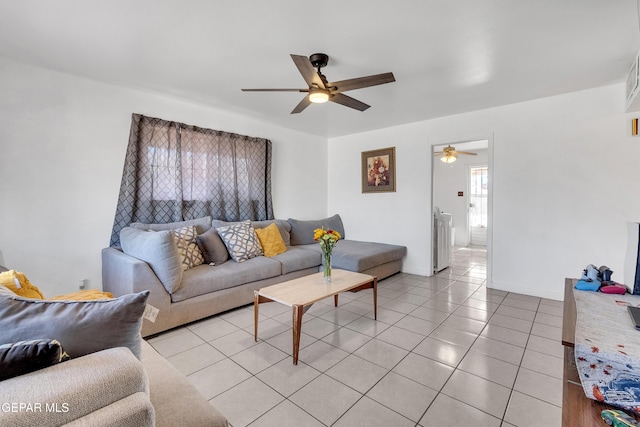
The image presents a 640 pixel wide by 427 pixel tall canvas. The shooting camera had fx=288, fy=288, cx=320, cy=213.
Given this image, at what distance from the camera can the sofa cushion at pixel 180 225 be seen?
3.06 m

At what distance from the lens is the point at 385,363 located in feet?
6.89

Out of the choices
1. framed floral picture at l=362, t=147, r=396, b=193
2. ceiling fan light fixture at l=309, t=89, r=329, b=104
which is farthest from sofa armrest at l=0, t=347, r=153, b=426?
framed floral picture at l=362, t=147, r=396, b=193

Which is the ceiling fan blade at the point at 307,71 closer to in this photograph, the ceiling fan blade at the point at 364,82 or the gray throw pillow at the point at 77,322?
the ceiling fan blade at the point at 364,82

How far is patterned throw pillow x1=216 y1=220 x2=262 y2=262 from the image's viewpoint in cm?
340

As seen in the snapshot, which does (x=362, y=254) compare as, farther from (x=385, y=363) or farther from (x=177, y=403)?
(x=177, y=403)

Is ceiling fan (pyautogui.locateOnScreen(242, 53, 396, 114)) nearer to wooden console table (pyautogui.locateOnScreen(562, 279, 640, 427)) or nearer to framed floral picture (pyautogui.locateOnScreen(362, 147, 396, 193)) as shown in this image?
wooden console table (pyautogui.locateOnScreen(562, 279, 640, 427))

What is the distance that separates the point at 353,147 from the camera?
5285 millimetres

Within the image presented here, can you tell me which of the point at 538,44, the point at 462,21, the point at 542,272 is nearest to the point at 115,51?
the point at 462,21

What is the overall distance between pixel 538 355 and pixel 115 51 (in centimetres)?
413

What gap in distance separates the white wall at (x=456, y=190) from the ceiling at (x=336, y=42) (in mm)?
3993

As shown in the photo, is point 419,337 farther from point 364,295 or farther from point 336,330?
point 364,295

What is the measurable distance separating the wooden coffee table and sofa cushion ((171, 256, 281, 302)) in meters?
0.63

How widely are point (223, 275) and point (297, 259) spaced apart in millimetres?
1032

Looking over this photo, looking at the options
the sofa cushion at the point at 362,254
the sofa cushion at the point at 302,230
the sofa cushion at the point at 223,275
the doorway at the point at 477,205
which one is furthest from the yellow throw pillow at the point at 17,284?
the doorway at the point at 477,205
